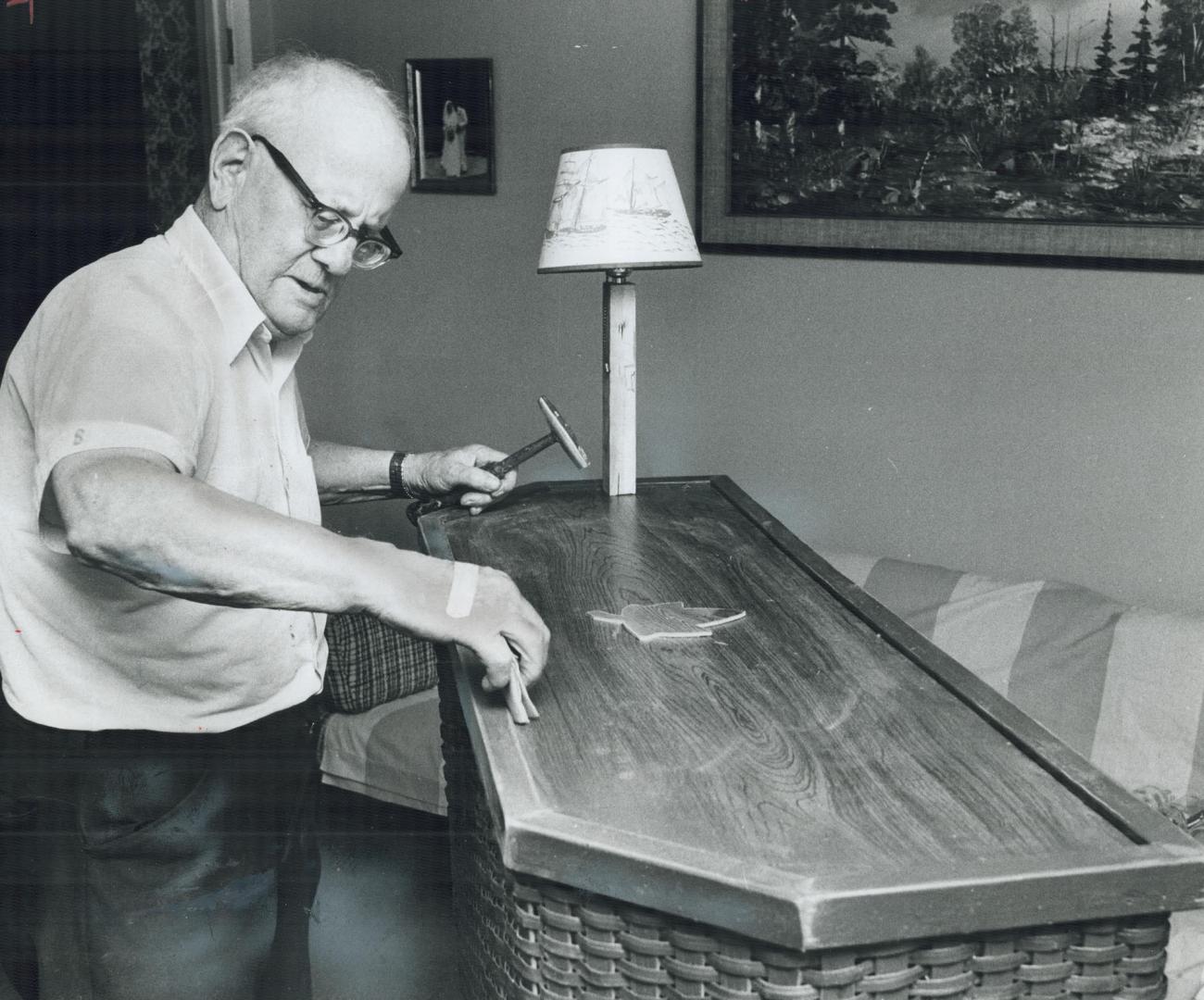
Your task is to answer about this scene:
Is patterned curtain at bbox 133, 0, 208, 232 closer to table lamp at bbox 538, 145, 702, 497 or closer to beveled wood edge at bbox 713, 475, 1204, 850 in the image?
table lamp at bbox 538, 145, 702, 497

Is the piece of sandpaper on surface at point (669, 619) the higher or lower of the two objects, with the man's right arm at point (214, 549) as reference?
lower

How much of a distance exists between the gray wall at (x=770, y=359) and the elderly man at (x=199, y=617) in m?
1.64

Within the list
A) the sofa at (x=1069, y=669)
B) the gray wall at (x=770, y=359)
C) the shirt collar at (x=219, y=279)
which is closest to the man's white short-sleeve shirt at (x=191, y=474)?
the shirt collar at (x=219, y=279)

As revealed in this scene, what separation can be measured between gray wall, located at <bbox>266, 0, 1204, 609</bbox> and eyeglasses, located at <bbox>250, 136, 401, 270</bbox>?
5.49 ft

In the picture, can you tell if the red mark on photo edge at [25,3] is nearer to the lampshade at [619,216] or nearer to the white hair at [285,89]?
the lampshade at [619,216]

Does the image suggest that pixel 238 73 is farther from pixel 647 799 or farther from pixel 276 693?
pixel 647 799

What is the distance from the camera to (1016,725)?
4.80ft

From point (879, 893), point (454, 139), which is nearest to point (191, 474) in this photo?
point (879, 893)

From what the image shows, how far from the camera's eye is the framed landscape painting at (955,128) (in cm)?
271

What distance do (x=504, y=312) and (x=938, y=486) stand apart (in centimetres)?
142

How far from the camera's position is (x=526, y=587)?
2.03 meters

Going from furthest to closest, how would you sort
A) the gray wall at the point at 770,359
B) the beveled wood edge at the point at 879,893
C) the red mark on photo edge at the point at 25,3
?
the red mark on photo edge at the point at 25,3, the gray wall at the point at 770,359, the beveled wood edge at the point at 879,893

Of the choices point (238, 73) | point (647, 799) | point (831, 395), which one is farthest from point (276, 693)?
point (238, 73)

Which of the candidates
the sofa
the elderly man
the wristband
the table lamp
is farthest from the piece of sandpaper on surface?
the sofa
